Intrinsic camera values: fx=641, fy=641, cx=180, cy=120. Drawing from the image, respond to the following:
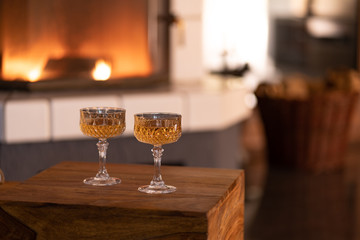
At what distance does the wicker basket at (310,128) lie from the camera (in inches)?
143

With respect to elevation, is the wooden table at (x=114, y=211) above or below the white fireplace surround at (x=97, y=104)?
below

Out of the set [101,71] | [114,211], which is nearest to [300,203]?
[101,71]

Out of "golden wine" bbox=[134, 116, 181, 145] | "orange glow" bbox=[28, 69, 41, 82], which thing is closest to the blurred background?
"orange glow" bbox=[28, 69, 41, 82]

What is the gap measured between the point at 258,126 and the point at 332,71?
655 millimetres

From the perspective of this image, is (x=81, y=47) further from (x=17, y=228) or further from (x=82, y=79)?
(x=17, y=228)

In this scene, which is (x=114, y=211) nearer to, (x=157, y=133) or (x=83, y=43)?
(x=157, y=133)

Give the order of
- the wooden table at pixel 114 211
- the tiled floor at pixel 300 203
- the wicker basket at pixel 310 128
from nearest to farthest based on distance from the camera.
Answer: the wooden table at pixel 114 211 → the tiled floor at pixel 300 203 → the wicker basket at pixel 310 128

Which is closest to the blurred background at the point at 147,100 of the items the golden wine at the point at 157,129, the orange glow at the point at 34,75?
the orange glow at the point at 34,75

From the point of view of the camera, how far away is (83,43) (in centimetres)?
240

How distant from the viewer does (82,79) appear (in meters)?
2.39

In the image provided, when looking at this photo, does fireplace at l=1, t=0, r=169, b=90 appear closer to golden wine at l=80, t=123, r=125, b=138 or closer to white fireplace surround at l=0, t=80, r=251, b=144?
white fireplace surround at l=0, t=80, r=251, b=144

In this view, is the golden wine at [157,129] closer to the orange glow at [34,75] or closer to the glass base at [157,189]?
the glass base at [157,189]

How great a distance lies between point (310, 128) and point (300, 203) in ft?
2.66

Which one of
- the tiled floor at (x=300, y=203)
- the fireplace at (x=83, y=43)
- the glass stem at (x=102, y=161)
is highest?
the fireplace at (x=83, y=43)
